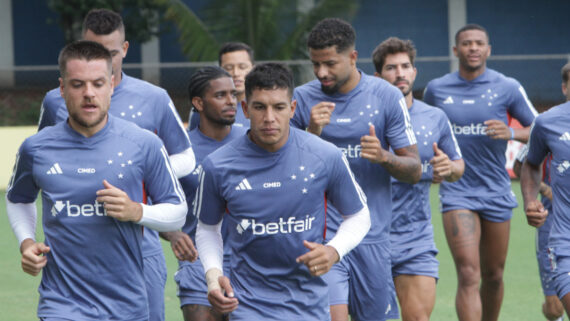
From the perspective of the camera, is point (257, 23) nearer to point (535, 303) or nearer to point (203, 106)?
point (535, 303)

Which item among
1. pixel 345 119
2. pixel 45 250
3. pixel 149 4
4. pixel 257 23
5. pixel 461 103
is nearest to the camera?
pixel 45 250

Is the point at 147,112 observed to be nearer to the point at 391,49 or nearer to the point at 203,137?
the point at 203,137

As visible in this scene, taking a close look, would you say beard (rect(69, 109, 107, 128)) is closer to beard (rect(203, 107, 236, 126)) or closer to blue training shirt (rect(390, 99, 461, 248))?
beard (rect(203, 107, 236, 126))

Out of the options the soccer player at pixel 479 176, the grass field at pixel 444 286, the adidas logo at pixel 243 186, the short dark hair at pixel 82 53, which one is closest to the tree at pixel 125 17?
the grass field at pixel 444 286

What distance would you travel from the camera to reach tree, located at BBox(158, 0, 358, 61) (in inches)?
851

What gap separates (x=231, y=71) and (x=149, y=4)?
16.7 metres

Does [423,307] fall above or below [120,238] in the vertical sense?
below

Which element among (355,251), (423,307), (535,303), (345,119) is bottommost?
(535,303)

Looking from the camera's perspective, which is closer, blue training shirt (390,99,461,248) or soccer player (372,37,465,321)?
soccer player (372,37,465,321)

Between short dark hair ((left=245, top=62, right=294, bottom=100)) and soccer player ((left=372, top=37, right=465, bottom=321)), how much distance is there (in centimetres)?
225

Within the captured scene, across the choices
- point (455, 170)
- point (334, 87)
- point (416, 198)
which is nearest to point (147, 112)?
point (334, 87)

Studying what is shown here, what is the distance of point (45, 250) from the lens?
15.8ft

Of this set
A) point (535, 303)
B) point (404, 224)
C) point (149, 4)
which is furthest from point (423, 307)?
point (149, 4)

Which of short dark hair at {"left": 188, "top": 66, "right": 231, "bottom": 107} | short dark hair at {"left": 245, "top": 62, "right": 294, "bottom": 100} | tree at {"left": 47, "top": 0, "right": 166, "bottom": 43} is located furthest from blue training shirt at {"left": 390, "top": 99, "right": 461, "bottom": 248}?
tree at {"left": 47, "top": 0, "right": 166, "bottom": 43}
